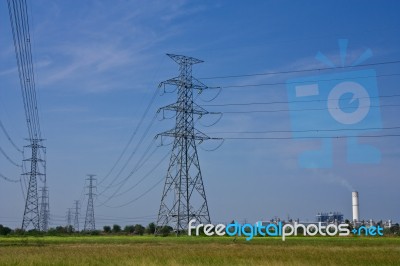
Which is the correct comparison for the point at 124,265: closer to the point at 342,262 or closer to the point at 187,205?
the point at 342,262

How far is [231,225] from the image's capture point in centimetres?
9612

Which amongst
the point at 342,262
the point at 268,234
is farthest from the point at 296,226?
the point at 342,262

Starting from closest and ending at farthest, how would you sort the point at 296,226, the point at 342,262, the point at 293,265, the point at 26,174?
the point at 293,265 < the point at 342,262 < the point at 26,174 < the point at 296,226

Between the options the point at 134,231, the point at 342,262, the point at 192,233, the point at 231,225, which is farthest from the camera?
the point at 134,231

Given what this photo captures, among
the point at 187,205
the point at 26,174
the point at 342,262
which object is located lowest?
the point at 342,262

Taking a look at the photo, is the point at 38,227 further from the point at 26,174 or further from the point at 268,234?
the point at 268,234

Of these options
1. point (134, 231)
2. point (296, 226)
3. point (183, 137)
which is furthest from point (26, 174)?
point (134, 231)

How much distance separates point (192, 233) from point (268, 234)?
19772 millimetres

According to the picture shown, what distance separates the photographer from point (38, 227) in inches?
3681

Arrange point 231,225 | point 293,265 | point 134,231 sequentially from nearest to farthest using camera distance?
point 293,265 → point 231,225 → point 134,231

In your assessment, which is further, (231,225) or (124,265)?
(231,225)

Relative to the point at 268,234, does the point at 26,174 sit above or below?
above

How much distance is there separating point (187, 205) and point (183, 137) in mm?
8534

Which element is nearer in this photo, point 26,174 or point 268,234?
point 26,174
